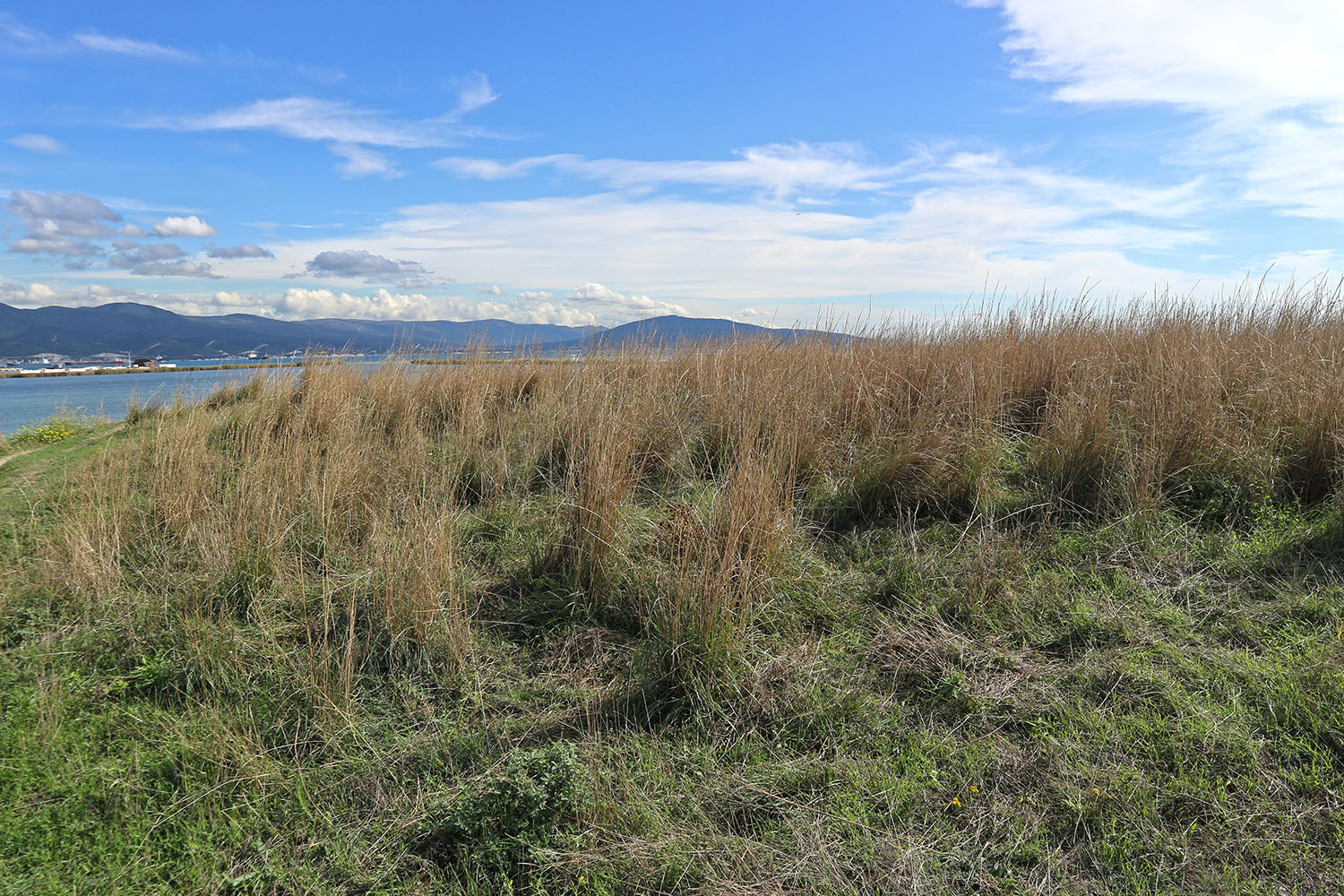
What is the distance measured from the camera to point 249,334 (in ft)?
222

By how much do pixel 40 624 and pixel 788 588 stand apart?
4115 millimetres

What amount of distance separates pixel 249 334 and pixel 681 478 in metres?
78.5

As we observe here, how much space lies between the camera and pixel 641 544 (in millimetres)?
3748

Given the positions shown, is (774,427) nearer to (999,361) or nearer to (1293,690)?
Result: (999,361)

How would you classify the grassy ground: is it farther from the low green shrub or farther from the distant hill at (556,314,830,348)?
the distant hill at (556,314,830,348)

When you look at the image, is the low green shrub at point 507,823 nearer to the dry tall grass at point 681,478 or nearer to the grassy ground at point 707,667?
the grassy ground at point 707,667

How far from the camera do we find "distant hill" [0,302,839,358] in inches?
305

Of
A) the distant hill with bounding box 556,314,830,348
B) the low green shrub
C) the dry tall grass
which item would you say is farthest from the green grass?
the distant hill with bounding box 556,314,830,348

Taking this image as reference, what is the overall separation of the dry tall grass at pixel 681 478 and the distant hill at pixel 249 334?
1364 millimetres

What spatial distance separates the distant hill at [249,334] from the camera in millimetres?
7754

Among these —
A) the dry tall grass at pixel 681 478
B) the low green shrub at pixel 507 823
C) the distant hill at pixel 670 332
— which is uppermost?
the distant hill at pixel 670 332

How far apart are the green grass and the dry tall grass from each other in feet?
0.82

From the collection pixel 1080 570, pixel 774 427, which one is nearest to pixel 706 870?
pixel 1080 570

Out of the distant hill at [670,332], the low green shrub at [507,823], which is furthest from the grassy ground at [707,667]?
the distant hill at [670,332]
